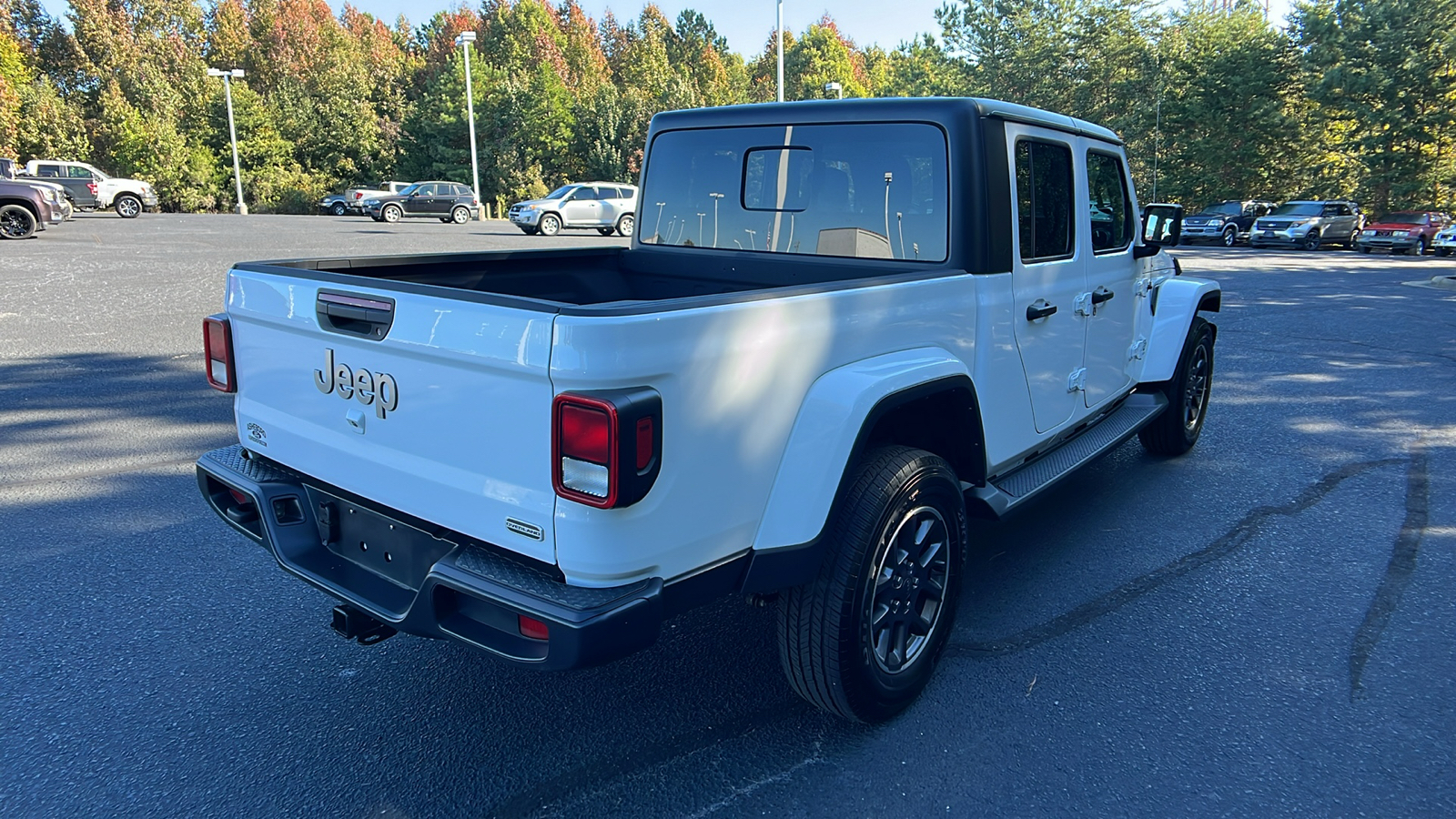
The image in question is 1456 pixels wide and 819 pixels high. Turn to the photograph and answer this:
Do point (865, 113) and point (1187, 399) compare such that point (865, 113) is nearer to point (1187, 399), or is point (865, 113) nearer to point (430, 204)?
point (1187, 399)

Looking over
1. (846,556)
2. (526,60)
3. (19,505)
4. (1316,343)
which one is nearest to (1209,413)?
(1316,343)

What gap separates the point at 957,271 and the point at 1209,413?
185 inches

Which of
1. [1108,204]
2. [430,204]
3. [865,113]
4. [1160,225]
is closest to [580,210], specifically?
[430,204]

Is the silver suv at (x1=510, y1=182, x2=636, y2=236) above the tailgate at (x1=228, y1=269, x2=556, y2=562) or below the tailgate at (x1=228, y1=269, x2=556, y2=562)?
above

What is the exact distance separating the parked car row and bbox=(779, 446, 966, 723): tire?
25.3 m

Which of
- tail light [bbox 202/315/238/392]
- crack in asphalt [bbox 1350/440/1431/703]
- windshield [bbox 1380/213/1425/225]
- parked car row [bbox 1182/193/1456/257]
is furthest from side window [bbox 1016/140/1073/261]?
windshield [bbox 1380/213/1425/225]

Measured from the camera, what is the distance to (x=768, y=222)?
3922 mm

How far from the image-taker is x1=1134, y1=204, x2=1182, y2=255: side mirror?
4996 millimetres

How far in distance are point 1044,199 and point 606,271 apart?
2.03 m

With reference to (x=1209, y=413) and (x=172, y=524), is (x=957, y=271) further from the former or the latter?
(x=1209, y=413)

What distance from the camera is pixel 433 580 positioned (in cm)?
232

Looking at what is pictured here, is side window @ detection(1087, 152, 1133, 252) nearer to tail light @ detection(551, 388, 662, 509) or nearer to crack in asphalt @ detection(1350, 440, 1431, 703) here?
crack in asphalt @ detection(1350, 440, 1431, 703)

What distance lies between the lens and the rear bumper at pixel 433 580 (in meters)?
2.16

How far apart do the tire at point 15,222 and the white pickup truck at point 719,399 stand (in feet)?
72.7
